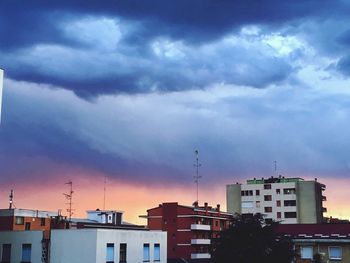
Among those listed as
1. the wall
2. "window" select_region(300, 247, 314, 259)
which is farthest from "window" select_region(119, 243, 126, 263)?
the wall

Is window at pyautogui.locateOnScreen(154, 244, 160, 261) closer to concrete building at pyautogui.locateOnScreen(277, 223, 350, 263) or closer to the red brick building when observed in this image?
concrete building at pyautogui.locateOnScreen(277, 223, 350, 263)

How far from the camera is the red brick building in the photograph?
104 m

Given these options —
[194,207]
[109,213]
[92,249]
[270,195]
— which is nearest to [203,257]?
[194,207]

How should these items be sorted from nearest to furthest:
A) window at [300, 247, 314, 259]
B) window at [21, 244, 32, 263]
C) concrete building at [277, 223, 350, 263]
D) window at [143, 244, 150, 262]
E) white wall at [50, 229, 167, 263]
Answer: white wall at [50, 229, 167, 263] → window at [21, 244, 32, 263] → concrete building at [277, 223, 350, 263] → window at [300, 247, 314, 259] → window at [143, 244, 150, 262]

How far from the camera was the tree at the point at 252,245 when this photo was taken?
50000mm

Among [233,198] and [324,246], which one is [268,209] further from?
[324,246]

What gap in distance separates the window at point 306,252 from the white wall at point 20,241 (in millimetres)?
29122

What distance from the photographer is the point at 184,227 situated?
106 metres

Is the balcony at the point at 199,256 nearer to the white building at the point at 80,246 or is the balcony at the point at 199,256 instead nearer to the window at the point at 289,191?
the white building at the point at 80,246

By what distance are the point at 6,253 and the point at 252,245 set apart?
1102 inches

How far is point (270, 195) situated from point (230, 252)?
306 feet

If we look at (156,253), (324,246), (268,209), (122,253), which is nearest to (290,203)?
(268,209)

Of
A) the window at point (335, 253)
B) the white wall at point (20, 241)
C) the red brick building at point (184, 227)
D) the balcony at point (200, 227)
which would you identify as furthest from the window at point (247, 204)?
the white wall at point (20, 241)

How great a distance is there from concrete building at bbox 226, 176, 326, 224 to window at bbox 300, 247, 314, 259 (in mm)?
73887
